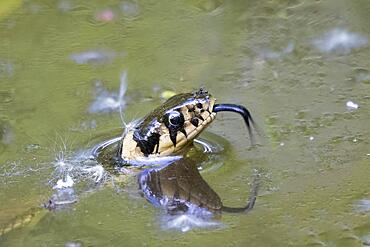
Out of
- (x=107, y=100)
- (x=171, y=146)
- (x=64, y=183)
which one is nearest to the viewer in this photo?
(x=64, y=183)

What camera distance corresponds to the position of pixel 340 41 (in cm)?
514

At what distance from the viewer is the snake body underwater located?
12.7 ft

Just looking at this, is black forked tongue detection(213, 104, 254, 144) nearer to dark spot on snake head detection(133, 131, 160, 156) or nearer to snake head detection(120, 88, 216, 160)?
snake head detection(120, 88, 216, 160)

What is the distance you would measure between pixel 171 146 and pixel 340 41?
4.87 ft

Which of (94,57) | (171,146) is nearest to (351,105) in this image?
(171,146)

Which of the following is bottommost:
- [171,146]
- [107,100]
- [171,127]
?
[107,100]

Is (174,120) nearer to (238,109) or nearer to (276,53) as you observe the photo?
(238,109)

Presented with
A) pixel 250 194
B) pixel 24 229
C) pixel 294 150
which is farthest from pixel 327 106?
pixel 24 229

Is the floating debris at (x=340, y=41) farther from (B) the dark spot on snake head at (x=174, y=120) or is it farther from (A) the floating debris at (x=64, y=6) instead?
(A) the floating debris at (x=64, y=6)

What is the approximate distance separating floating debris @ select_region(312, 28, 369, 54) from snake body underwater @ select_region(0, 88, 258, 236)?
102 cm

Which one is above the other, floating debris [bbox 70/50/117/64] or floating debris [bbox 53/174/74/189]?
floating debris [bbox 53/174/74/189]

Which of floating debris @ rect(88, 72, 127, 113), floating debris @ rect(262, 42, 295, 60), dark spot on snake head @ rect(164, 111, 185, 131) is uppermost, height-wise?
dark spot on snake head @ rect(164, 111, 185, 131)

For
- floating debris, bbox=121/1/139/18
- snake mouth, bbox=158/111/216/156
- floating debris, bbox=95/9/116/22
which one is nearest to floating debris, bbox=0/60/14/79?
floating debris, bbox=95/9/116/22

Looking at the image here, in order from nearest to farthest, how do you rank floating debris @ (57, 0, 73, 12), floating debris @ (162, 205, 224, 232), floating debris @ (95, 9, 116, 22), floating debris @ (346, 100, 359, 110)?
floating debris @ (162, 205, 224, 232), floating debris @ (346, 100, 359, 110), floating debris @ (95, 9, 116, 22), floating debris @ (57, 0, 73, 12)
